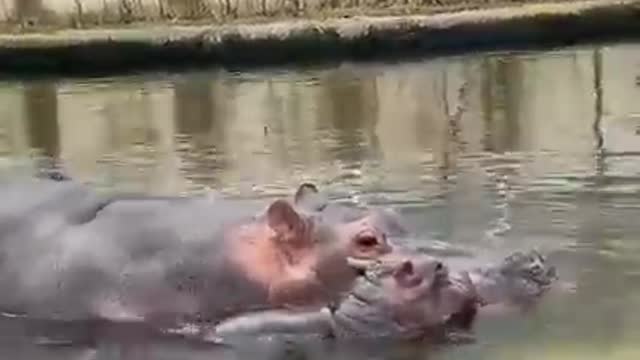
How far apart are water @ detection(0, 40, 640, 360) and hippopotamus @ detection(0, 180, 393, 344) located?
0.40 feet

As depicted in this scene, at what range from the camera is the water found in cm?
245

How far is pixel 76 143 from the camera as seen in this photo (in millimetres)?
4629

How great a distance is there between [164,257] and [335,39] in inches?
153

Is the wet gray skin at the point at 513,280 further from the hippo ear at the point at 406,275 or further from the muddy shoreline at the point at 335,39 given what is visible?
the muddy shoreline at the point at 335,39

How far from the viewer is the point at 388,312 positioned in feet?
7.86

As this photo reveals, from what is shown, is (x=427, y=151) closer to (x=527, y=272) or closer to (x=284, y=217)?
(x=527, y=272)

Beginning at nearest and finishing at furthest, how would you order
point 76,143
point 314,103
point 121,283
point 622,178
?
point 121,283 → point 622,178 → point 76,143 → point 314,103

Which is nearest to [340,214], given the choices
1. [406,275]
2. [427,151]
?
[406,275]

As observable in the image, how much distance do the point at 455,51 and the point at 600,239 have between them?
3554mm

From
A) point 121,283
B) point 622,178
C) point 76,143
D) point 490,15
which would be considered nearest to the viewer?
point 121,283

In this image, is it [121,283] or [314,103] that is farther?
[314,103]

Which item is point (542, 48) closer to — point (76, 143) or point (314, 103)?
point (314, 103)

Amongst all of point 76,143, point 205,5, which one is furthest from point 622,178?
point 205,5

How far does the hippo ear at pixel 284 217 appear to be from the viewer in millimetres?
2467
